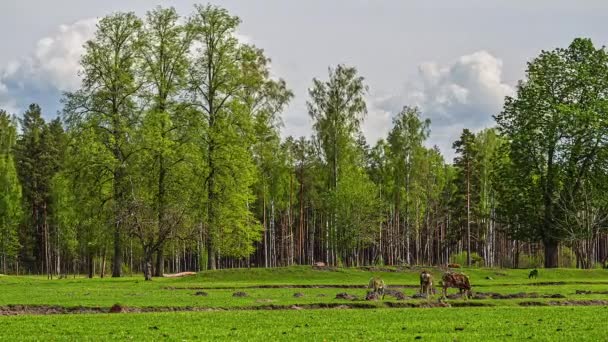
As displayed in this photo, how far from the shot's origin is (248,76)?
6994 cm

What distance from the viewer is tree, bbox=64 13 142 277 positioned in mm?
64812

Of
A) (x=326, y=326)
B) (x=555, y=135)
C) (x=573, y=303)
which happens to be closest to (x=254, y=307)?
(x=326, y=326)

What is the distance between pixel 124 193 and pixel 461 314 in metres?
44.7

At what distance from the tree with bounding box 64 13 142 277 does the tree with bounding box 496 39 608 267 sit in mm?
38633

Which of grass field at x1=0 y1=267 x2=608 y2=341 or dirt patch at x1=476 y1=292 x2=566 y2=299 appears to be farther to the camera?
dirt patch at x1=476 y1=292 x2=566 y2=299

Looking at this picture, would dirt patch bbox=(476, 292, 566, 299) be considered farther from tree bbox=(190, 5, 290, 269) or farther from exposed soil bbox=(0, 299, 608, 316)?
tree bbox=(190, 5, 290, 269)

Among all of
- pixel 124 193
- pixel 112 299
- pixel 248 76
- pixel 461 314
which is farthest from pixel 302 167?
pixel 461 314

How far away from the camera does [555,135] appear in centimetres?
6975

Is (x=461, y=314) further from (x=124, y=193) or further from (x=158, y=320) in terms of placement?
(x=124, y=193)

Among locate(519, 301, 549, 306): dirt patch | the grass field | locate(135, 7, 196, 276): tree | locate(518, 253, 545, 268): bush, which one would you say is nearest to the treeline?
locate(135, 7, 196, 276): tree

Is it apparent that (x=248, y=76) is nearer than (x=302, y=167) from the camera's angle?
Yes

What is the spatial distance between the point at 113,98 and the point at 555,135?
141 feet

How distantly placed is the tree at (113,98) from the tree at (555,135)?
38.6 metres

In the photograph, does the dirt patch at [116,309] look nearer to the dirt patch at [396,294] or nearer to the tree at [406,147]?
the dirt patch at [396,294]
